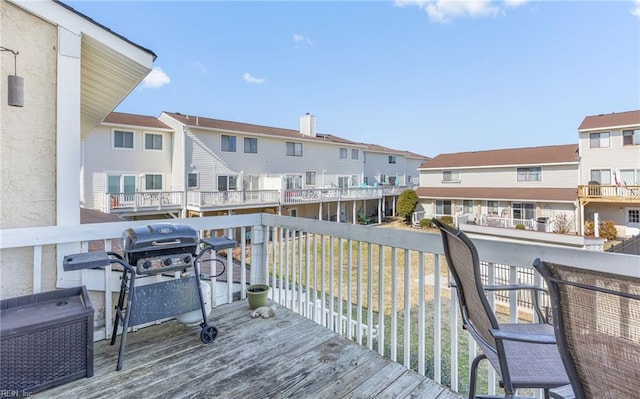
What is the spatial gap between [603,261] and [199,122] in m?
16.5

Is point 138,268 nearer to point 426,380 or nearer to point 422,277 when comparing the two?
point 422,277

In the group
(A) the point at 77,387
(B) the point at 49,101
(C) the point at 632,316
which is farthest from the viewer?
(B) the point at 49,101

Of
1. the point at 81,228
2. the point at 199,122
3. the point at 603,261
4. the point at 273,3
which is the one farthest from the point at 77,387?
the point at 199,122

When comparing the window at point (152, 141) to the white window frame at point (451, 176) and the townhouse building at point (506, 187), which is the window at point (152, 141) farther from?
the white window frame at point (451, 176)

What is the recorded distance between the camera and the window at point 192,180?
48.6ft

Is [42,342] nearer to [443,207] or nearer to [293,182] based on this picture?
[293,182]

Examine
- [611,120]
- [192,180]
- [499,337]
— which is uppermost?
[611,120]

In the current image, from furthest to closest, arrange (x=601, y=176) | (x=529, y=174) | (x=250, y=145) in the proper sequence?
(x=529, y=174)
(x=250, y=145)
(x=601, y=176)

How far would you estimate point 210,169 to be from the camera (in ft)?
50.9

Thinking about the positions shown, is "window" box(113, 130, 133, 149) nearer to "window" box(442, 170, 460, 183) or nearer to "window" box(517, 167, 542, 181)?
→ "window" box(442, 170, 460, 183)

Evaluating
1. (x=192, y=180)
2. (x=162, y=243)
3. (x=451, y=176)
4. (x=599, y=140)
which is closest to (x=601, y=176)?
(x=599, y=140)

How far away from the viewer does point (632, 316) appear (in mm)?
702

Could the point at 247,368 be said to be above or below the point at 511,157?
below

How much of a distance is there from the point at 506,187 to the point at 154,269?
19822 mm
